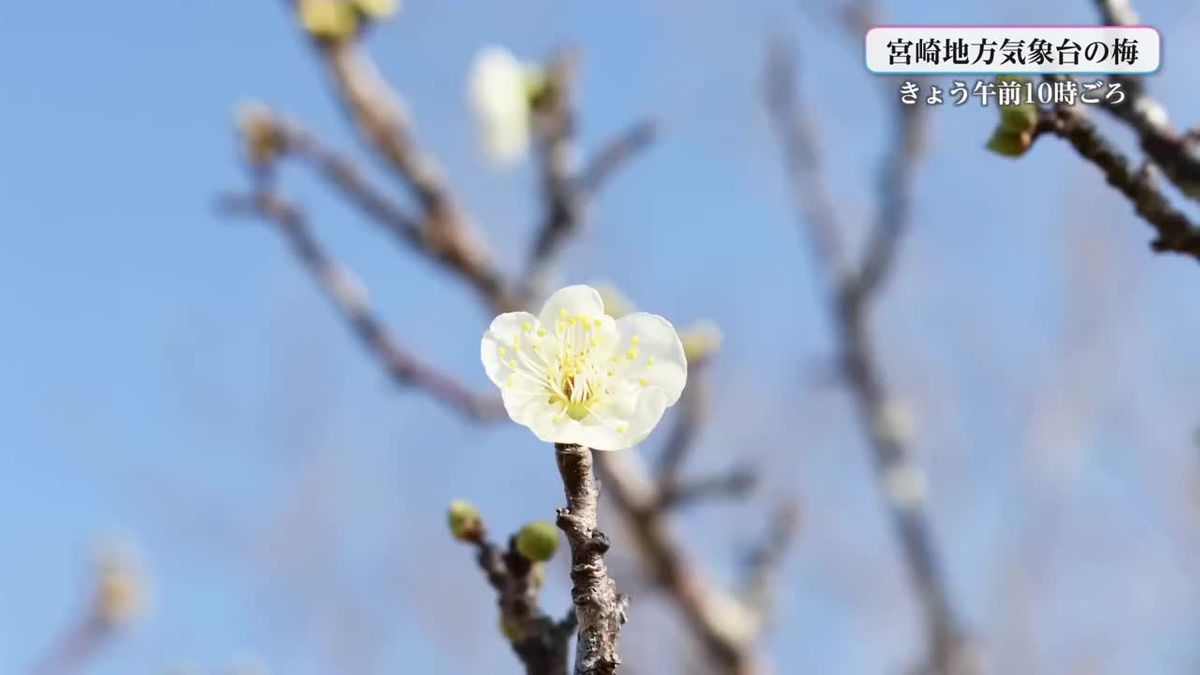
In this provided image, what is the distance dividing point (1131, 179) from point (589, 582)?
0.72 m

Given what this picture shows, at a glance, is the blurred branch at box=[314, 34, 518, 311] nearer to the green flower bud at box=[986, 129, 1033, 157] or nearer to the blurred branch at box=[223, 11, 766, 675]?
the blurred branch at box=[223, 11, 766, 675]

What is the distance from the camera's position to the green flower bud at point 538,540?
1.17 metres

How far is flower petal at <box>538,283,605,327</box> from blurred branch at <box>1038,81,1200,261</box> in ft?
1.69

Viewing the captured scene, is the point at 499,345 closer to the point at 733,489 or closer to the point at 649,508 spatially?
the point at 649,508

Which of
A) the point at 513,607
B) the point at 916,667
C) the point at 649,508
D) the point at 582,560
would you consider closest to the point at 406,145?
the point at 649,508

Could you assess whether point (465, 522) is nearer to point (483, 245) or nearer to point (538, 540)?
point (538, 540)

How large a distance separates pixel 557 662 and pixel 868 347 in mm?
2555

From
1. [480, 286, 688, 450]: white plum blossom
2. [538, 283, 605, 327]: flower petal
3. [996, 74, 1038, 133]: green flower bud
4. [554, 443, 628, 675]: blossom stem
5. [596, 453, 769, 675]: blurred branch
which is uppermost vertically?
[596, 453, 769, 675]: blurred branch

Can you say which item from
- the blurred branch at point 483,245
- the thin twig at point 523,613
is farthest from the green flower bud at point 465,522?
the blurred branch at point 483,245

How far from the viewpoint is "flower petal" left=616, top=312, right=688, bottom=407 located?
1.16 m

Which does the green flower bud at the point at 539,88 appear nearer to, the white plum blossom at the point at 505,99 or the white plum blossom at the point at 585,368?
the white plum blossom at the point at 505,99

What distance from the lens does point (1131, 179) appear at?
121 cm

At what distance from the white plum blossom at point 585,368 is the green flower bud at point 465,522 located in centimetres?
15
